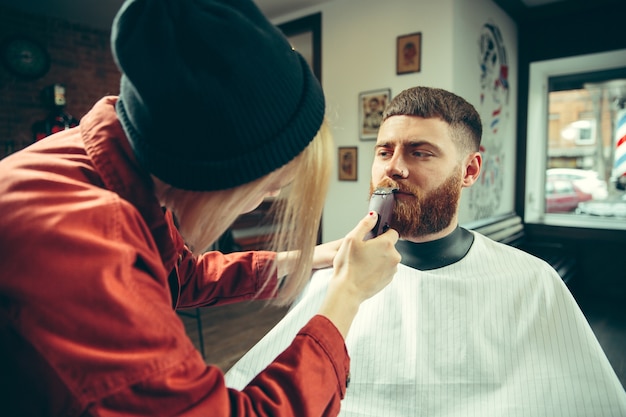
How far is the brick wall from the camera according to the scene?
4648 mm

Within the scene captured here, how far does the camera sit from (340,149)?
388cm

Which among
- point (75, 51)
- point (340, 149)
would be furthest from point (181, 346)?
point (75, 51)

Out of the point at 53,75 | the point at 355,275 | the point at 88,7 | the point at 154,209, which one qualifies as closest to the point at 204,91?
the point at 154,209

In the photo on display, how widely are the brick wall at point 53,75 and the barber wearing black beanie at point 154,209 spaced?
5.06m

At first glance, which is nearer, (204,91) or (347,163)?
(204,91)

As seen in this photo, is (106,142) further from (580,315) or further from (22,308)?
(580,315)

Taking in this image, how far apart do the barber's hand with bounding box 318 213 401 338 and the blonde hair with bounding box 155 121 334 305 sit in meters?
0.10

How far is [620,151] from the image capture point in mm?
4320

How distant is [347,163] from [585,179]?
2.84 m

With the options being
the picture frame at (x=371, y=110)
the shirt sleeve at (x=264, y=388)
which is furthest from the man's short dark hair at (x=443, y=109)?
the picture frame at (x=371, y=110)

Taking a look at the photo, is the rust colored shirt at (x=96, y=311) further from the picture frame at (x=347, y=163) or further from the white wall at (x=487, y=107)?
the picture frame at (x=347, y=163)

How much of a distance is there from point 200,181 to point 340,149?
3276 mm

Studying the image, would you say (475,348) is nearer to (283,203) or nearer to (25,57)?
(283,203)

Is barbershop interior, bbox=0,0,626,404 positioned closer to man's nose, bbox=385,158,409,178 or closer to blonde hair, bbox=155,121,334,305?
man's nose, bbox=385,158,409,178
